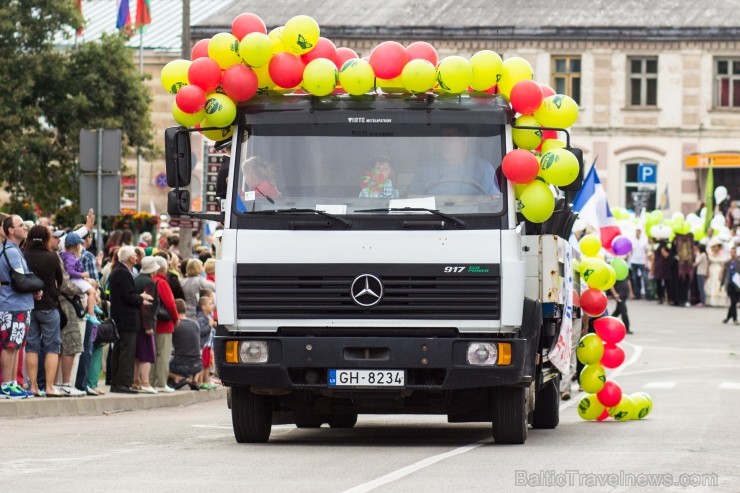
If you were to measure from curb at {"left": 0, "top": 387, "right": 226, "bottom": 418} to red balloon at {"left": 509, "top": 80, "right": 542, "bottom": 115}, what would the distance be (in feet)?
21.3

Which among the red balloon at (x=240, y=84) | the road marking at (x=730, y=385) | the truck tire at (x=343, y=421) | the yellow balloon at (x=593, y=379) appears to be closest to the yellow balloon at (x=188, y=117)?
the red balloon at (x=240, y=84)

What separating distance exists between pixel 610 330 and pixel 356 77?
529 cm

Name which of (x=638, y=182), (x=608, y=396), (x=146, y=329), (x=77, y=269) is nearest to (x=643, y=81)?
(x=638, y=182)

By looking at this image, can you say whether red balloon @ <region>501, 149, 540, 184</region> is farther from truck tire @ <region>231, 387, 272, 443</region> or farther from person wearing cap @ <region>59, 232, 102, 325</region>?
person wearing cap @ <region>59, 232, 102, 325</region>

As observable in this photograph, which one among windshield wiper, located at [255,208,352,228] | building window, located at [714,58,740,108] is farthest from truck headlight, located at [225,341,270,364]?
building window, located at [714,58,740,108]

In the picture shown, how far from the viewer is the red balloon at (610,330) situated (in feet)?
59.7

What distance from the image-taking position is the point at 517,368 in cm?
1379

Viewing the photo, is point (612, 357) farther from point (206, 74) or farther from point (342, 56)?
point (206, 74)

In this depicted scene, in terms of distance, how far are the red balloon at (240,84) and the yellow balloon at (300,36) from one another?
0.41 metres

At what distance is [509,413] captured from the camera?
14406 mm

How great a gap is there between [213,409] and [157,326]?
1242mm

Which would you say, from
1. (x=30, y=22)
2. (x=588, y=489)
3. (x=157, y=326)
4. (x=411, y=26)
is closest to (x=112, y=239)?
(x=157, y=326)

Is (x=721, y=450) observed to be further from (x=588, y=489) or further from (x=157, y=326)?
(x=157, y=326)

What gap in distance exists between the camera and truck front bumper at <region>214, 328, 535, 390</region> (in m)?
13.7
